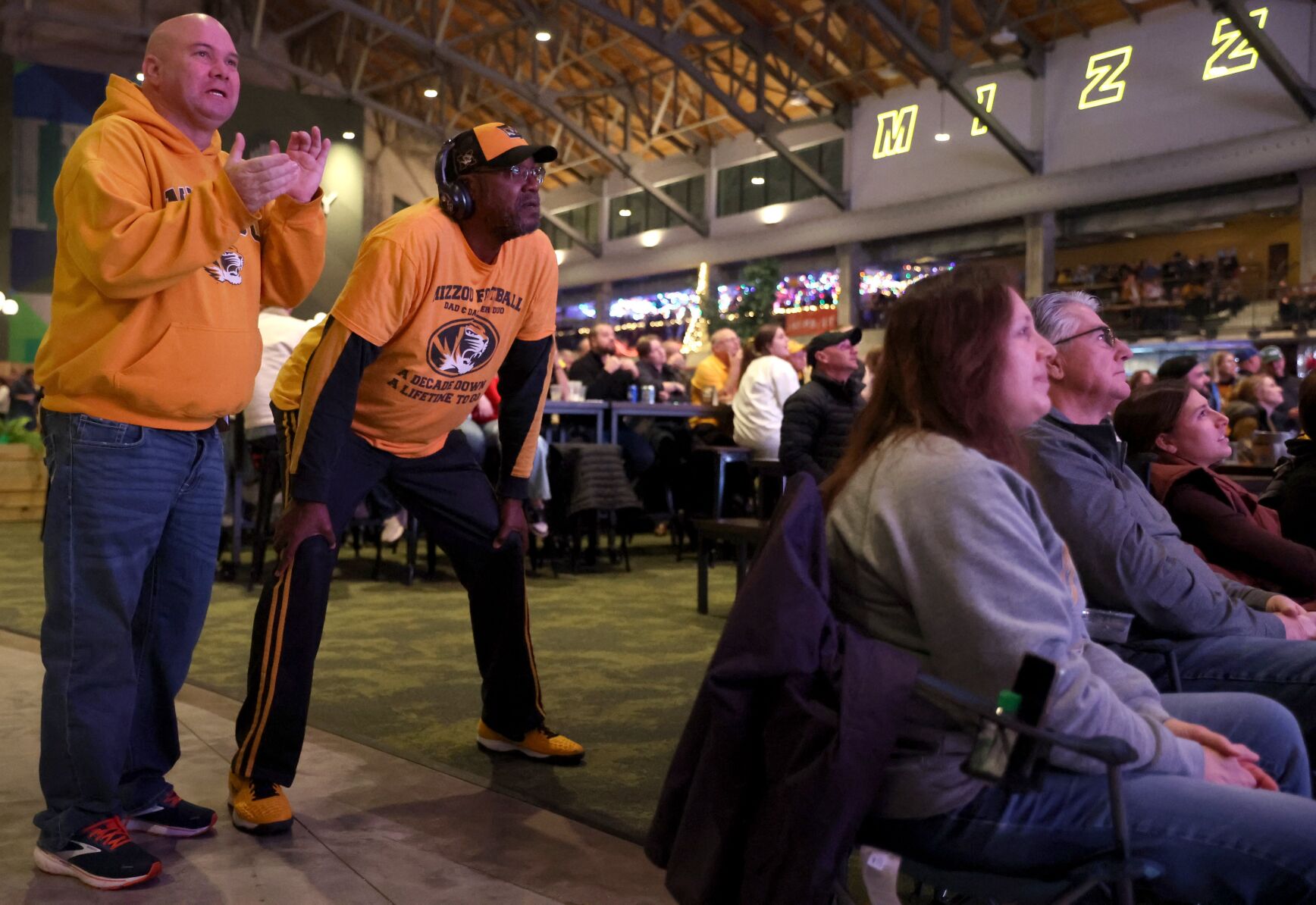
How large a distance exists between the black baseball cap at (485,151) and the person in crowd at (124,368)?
0.41 meters

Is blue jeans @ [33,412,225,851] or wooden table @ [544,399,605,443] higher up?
wooden table @ [544,399,605,443]

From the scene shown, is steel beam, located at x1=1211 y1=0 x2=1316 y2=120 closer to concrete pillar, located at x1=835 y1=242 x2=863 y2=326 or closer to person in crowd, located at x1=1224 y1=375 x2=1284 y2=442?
person in crowd, located at x1=1224 y1=375 x2=1284 y2=442

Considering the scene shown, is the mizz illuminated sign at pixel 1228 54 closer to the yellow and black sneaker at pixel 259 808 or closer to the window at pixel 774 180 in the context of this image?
the window at pixel 774 180

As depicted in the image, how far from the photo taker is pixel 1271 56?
533 inches

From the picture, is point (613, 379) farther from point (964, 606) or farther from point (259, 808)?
point (964, 606)

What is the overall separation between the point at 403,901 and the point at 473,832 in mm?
376

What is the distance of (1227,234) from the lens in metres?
18.6

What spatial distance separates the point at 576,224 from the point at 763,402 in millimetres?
21562

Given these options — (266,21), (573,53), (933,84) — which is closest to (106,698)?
(933,84)

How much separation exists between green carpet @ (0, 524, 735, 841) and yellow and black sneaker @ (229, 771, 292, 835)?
50 centimetres

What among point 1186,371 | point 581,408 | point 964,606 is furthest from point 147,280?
point 581,408

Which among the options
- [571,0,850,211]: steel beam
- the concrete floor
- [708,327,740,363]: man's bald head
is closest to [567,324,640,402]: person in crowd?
[708,327,740,363]: man's bald head

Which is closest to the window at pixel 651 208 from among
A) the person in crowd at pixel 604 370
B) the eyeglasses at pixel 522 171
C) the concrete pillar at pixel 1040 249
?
the concrete pillar at pixel 1040 249

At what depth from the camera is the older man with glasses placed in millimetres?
2104
